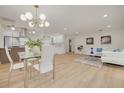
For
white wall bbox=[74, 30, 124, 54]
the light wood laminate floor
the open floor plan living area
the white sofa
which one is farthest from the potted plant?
white wall bbox=[74, 30, 124, 54]

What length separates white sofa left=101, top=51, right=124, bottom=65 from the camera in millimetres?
4254

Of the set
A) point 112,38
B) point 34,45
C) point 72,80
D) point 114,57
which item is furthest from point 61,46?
point 72,80

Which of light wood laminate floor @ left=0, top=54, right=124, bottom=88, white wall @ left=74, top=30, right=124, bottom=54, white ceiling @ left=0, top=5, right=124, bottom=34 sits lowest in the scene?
light wood laminate floor @ left=0, top=54, right=124, bottom=88

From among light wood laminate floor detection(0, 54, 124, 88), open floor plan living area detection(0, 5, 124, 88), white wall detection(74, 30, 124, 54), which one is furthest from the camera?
white wall detection(74, 30, 124, 54)

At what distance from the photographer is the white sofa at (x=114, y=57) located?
4254mm

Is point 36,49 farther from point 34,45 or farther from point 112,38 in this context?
point 112,38

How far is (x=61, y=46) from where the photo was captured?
11.8 metres

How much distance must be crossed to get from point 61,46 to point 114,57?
7709mm

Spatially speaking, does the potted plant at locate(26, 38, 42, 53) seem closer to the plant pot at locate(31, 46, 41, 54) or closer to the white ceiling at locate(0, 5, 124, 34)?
the plant pot at locate(31, 46, 41, 54)

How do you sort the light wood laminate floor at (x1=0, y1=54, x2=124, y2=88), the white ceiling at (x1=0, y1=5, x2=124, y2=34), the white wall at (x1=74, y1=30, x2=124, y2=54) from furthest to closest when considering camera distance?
1. the white wall at (x1=74, y1=30, x2=124, y2=54)
2. the white ceiling at (x1=0, y1=5, x2=124, y2=34)
3. the light wood laminate floor at (x1=0, y1=54, x2=124, y2=88)

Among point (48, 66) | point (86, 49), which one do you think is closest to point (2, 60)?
point (48, 66)

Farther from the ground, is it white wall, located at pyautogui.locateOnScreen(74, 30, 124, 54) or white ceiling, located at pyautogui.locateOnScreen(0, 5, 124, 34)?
white ceiling, located at pyautogui.locateOnScreen(0, 5, 124, 34)
